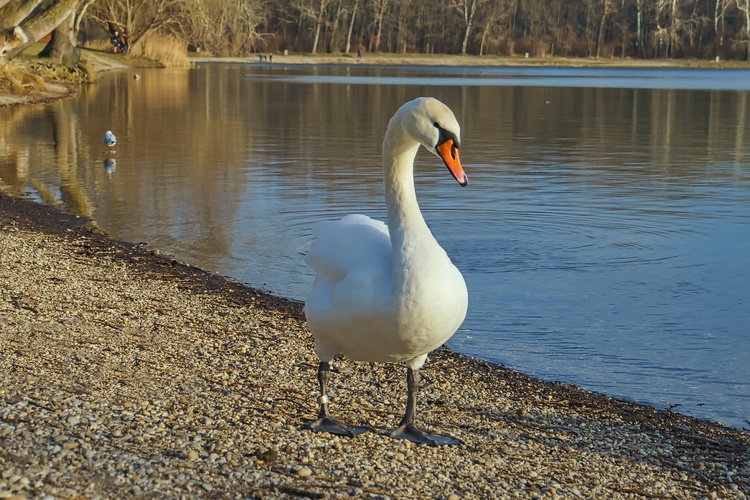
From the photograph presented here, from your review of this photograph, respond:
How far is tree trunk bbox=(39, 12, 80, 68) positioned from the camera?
155 feet

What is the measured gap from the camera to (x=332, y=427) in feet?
18.6

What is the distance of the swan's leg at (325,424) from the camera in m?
5.63

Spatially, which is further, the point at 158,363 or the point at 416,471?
the point at 158,363

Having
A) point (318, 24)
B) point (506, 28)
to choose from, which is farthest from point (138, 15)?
point (506, 28)

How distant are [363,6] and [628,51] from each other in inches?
1055

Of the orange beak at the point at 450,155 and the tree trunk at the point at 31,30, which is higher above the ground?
the tree trunk at the point at 31,30

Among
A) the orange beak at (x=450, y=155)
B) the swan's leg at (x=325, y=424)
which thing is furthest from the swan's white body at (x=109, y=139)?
the orange beak at (x=450, y=155)

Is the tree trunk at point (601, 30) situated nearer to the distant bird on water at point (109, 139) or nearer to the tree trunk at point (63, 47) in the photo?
the tree trunk at point (63, 47)

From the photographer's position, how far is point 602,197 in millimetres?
17109

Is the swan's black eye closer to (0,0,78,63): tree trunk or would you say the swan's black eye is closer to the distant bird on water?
the distant bird on water

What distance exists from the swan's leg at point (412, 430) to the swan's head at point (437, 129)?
4.01ft

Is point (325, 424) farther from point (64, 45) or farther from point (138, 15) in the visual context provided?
point (138, 15)

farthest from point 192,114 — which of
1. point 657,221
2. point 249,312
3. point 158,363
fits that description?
point 158,363

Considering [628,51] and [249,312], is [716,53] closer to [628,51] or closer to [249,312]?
[628,51]
